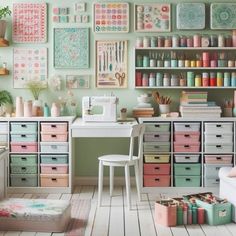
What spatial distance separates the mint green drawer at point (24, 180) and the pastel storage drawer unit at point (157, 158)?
1.30 metres

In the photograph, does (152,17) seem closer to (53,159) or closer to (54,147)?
(54,147)

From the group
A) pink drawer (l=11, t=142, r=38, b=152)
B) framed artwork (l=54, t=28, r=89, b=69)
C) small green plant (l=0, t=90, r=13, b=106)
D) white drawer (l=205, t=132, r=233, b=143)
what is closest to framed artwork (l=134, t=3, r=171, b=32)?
framed artwork (l=54, t=28, r=89, b=69)

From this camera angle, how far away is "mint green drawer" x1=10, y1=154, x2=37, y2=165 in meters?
5.88

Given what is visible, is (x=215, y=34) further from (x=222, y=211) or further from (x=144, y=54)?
(x=222, y=211)

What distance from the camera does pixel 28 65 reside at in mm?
6352

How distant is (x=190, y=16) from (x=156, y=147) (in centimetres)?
166

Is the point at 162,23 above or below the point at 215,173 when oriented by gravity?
above

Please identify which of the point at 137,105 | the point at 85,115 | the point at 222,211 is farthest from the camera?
the point at 137,105

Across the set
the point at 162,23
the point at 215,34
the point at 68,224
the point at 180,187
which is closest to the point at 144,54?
the point at 162,23

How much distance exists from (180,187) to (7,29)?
2853 mm

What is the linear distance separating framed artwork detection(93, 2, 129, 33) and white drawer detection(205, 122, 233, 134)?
1.55 metres

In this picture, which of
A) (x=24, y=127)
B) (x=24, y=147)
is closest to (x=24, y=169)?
(x=24, y=147)

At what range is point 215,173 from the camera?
231 inches

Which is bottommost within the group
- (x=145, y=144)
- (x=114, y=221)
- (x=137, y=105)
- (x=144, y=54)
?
(x=114, y=221)
